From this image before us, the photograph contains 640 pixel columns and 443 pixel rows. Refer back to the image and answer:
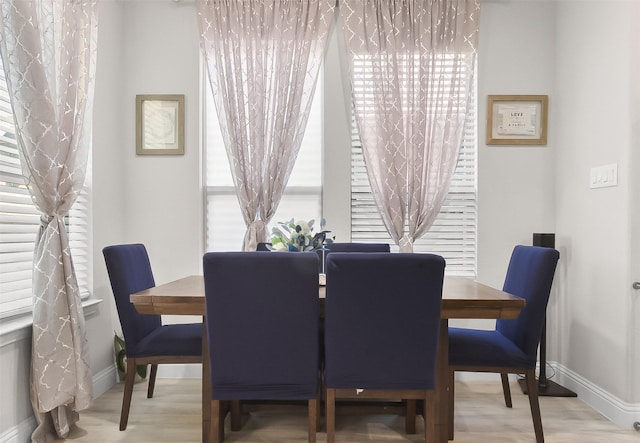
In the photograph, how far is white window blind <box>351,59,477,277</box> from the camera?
10.7ft

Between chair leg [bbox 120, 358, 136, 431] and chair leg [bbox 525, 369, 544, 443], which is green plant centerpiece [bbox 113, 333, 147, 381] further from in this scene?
chair leg [bbox 525, 369, 544, 443]

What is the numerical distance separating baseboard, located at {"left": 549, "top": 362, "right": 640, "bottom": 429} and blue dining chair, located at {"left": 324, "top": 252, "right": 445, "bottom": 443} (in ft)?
4.26

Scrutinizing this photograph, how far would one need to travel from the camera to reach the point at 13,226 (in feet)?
7.01

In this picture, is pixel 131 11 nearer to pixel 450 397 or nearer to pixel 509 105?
pixel 509 105

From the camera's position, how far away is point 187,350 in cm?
223

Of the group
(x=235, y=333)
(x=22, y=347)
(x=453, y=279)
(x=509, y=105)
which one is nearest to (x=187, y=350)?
(x=235, y=333)

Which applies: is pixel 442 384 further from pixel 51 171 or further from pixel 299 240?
pixel 51 171

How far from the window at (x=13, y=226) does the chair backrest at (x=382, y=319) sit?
1.58 metres

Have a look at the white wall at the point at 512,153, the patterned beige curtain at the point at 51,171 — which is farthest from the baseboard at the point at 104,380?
the white wall at the point at 512,153

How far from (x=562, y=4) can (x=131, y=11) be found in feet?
10.3

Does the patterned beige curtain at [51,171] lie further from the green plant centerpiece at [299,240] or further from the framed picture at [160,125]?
the green plant centerpiece at [299,240]

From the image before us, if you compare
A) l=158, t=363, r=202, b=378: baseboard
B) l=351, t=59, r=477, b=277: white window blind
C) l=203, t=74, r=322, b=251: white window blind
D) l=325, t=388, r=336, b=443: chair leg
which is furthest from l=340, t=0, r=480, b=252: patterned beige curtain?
l=158, t=363, r=202, b=378: baseboard

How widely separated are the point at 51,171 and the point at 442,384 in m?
2.13

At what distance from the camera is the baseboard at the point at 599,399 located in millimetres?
2348
